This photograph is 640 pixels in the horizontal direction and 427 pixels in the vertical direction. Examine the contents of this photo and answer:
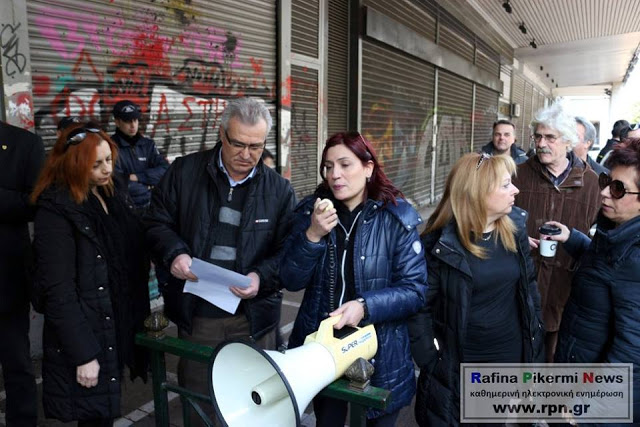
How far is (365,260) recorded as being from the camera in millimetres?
2100

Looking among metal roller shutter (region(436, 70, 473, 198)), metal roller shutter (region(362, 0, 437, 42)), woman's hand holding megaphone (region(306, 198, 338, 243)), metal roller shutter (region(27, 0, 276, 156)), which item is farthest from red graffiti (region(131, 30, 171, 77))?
metal roller shutter (region(436, 70, 473, 198))

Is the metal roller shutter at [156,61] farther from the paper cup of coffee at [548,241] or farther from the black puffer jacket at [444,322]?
the paper cup of coffee at [548,241]

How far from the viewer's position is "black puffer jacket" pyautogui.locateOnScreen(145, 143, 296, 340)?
2484 mm

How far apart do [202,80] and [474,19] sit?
12030 millimetres

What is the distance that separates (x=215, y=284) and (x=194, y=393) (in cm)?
54

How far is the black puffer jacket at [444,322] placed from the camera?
2.33 meters

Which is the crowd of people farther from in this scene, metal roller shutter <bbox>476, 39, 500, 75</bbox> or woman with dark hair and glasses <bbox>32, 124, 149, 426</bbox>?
metal roller shutter <bbox>476, 39, 500, 75</bbox>

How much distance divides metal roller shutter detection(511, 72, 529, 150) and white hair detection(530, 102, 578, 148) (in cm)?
2137

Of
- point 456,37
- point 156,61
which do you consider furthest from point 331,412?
point 456,37

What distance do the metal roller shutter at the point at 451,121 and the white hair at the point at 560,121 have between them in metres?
10.0

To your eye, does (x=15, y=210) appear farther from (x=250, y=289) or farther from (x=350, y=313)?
(x=350, y=313)

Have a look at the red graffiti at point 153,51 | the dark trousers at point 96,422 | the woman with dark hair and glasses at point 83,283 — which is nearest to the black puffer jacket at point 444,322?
the woman with dark hair and glasses at point 83,283

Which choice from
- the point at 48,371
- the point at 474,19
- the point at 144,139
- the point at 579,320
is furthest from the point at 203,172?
the point at 474,19

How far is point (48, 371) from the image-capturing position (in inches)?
87.7
